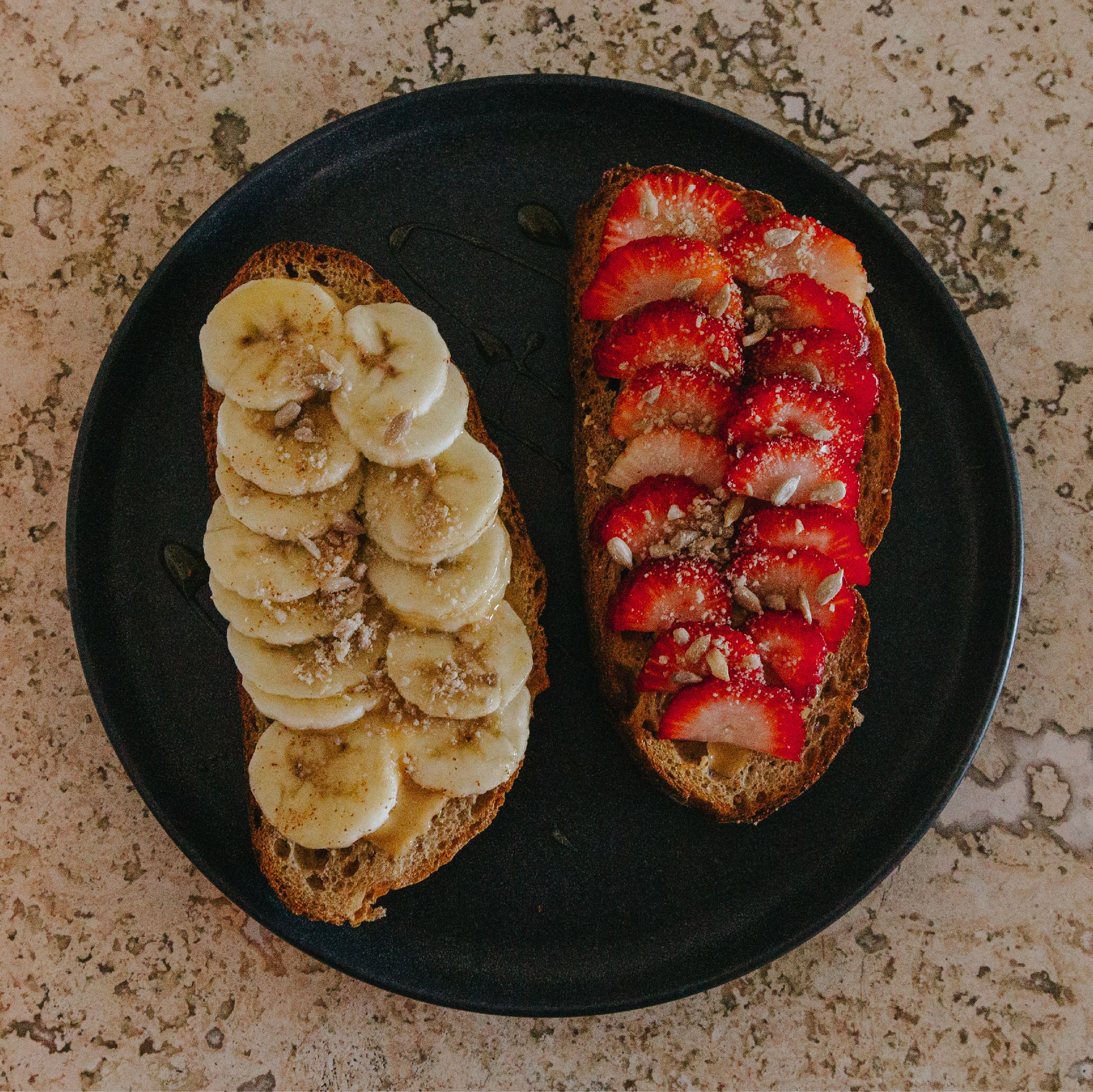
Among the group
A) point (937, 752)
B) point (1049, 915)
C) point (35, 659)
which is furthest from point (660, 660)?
point (35, 659)

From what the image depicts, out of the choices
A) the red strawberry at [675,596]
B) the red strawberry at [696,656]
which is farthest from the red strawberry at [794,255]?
the red strawberry at [696,656]

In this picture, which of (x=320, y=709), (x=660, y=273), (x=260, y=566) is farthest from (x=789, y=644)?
(x=260, y=566)

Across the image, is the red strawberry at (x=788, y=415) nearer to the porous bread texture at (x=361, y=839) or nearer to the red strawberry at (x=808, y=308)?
the red strawberry at (x=808, y=308)

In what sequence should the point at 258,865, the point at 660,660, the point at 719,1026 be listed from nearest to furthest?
the point at 660,660 → the point at 258,865 → the point at 719,1026

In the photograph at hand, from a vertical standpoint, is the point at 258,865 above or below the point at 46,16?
below

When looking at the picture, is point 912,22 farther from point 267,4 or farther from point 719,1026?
point 719,1026

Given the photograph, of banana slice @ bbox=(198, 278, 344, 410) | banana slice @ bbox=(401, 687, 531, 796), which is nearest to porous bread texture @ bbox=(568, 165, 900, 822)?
banana slice @ bbox=(401, 687, 531, 796)
